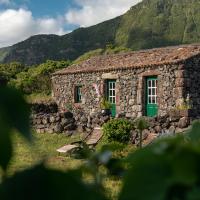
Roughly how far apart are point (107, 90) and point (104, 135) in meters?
8.17

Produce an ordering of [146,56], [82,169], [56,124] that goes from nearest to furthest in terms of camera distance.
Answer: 1. [82,169]
2. [56,124]
3. [146,56]

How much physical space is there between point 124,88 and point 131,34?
10569 centimetres

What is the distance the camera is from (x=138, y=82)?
67.2 ft

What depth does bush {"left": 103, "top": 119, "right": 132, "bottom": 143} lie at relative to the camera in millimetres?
13680

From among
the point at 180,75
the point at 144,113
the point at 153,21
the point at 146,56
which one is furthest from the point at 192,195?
the point at 153,21

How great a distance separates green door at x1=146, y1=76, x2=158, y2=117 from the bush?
233 inches

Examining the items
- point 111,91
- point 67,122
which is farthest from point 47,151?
point 111,91

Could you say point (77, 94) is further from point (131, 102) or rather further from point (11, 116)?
point (11, 116)

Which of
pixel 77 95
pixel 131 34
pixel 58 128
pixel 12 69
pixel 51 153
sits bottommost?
pixel 51 153

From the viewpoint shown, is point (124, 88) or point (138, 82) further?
point (124, 88)

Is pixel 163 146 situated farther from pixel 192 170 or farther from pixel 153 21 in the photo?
pixel 153 21

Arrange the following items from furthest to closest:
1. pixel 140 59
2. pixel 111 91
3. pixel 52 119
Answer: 1. pixel 111 91
2. pixel 140 59
3. pixel 52 119

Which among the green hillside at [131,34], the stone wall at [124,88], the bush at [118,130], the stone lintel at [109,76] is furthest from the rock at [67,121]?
the green hillside at [131,34]

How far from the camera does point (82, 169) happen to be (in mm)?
617
